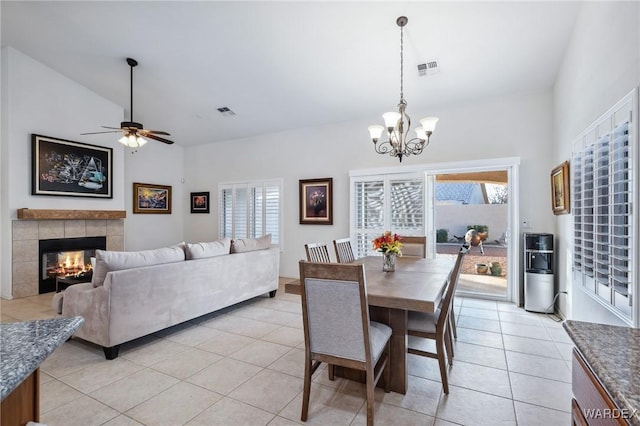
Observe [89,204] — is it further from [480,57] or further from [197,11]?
[480,57]

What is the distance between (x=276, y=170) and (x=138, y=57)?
297cm

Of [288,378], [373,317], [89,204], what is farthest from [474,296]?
[89,204]

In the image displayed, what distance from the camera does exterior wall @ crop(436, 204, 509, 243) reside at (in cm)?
763

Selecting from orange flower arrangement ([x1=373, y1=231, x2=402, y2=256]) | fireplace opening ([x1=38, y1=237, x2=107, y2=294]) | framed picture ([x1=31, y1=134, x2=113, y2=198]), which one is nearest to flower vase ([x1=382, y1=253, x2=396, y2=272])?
orange flower arrangement ([x1=373, y1=231, x2=402, y2=256])

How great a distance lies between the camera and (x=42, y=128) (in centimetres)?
496

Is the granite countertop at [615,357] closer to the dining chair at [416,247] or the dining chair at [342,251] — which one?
the dining chair at [342,251]

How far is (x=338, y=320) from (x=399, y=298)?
1.36 ft

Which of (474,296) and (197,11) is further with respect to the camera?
(474,296)

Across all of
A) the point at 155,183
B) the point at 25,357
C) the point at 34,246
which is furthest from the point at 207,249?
the point at 155,183

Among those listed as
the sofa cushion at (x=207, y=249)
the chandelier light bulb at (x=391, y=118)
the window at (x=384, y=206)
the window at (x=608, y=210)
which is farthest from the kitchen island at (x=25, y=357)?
the window at (x=384, y=206)

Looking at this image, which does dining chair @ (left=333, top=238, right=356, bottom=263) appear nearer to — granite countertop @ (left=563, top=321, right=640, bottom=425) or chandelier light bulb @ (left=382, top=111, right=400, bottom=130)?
chandelier light bulb @ (left=382, top=111, right=400, bottom=130)

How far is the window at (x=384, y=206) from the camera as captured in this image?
4.96 metres

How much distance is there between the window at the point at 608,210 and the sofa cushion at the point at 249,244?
377cm

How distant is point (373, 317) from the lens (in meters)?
2.37
